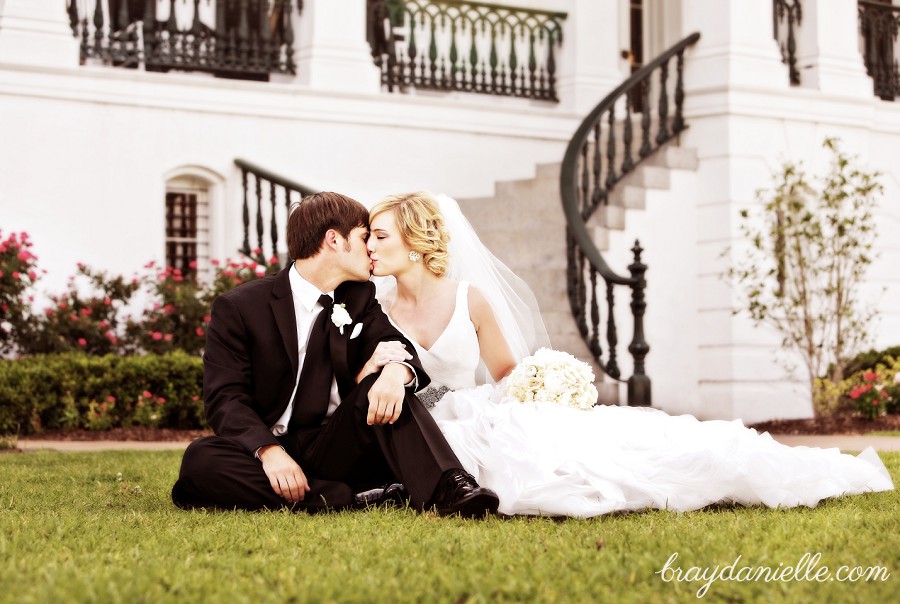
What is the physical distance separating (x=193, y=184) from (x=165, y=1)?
255 centimetres

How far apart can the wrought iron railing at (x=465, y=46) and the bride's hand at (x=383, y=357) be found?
29.4 feet

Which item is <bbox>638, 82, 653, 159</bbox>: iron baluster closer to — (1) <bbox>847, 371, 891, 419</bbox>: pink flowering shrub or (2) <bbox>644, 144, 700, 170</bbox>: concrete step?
(2) <bbox>644, 144, 700, 170</bbox>: concrete step

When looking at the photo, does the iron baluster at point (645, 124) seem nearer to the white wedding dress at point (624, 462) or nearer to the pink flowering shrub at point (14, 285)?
the pink flowering shrub at point (14, 285)

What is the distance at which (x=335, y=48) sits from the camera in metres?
13.1

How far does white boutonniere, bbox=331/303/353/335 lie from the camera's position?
5.24m

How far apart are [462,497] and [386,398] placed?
50 centimetres

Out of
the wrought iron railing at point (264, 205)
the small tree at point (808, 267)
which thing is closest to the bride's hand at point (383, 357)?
the wrought iron railing at point (264, 205)

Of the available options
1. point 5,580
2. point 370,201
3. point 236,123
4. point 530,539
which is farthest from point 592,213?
point 5,580

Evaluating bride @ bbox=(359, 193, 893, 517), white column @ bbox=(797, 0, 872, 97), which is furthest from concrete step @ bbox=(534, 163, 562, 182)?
bride @ bbox=(359, 193, 893, 517)

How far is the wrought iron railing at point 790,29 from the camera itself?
1406cm

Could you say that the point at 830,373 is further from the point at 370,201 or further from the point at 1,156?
the point at 1,156

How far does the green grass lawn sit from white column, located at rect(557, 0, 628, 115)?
953cm

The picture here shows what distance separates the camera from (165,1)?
1392cm

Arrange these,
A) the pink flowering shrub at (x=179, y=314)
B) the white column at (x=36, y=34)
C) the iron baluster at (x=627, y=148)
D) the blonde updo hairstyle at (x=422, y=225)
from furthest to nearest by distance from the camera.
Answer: the iron baluster at (x=627, y=148) < the white column at (x=36, y=34) < the pink flowering shrub at (x=179, y=314) < the blonde updo hairstyle at (x=422, y=225)
